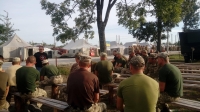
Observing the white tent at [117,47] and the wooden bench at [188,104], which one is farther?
the white tent at [117,47]

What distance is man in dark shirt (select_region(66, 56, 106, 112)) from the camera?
3.43m

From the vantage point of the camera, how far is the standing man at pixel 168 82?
401 cm

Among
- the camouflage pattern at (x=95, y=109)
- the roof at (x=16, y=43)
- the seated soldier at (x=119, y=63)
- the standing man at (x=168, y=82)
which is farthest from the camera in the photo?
the roof at (x=16, y=43)

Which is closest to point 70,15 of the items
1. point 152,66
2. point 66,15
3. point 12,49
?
point 66,15

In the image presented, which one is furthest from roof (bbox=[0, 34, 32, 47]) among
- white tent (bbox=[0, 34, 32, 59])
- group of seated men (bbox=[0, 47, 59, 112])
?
group of seated men (bbox=[0, 47, 59, 112])

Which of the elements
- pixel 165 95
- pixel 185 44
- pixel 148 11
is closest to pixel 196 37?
pixel 185 44

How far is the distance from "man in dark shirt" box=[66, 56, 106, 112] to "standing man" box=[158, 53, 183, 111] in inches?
52.8

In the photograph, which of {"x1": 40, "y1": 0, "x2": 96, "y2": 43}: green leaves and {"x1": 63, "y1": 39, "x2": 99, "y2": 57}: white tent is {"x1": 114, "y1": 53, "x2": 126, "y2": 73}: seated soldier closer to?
{"x1": 40, "y1": 0, "x2": 96, "y2": 43}: green leaves

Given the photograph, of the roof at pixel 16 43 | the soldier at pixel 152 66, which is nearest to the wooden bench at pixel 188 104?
the soldier at pixel 152 66

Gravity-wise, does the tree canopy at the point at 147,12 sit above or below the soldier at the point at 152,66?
above

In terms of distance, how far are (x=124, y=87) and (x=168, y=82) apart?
1.65 m

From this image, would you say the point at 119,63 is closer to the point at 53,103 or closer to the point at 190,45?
the point at 53,103

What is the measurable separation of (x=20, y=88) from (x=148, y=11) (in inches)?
427

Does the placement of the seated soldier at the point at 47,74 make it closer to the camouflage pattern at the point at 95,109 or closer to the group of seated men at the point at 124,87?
the group of seated men at the point at 124,87
